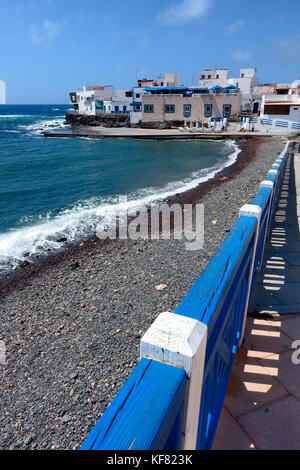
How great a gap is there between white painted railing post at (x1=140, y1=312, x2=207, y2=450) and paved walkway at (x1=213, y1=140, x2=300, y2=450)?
1.40m

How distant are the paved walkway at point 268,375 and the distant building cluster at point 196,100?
42.4 meters

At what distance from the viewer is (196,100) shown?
5141cm

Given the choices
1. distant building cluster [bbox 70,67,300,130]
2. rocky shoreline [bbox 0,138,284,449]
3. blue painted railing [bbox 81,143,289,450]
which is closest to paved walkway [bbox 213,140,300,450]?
blue painted railing [bbox 81,143,289,450]

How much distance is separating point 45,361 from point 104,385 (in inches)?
47.0

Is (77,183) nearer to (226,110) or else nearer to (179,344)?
(179,344)

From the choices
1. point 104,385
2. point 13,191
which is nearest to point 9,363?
point 104,385

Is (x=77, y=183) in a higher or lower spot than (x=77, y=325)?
higher

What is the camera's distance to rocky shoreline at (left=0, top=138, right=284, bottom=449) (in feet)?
12.0

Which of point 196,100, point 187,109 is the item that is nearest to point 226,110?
point 196,100

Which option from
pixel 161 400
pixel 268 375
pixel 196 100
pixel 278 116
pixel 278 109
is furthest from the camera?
pixel 196 100

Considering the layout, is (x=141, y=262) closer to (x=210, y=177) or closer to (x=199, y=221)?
(x=199, y=221)

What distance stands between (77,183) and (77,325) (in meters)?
15.7

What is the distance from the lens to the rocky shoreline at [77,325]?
3656 mm

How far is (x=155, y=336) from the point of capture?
1054 mm
